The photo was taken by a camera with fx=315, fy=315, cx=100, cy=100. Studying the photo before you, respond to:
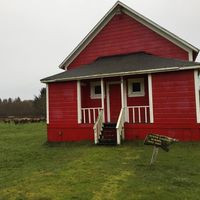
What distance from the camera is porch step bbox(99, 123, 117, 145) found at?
1334cm

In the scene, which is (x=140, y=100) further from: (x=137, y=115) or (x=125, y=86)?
(x=125, y=86)

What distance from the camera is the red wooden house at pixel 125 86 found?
43.0ft

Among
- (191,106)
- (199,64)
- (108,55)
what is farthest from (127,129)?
(108,55)

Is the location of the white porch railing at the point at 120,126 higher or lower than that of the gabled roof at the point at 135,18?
lower

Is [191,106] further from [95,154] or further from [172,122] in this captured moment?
[95,154]

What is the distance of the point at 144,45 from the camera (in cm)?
1656

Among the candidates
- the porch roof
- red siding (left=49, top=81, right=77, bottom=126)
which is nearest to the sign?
the porch roof

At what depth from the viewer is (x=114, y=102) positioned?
52.6ft

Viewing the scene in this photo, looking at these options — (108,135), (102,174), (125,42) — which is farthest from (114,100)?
(102,174)

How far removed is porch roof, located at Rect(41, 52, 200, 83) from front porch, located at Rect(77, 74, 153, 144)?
0.44 m

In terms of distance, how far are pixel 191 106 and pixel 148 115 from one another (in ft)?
8.38

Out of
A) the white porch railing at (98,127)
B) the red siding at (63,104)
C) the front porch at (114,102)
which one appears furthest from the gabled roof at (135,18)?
the white porch railing at (98,127)

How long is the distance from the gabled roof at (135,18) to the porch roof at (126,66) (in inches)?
50.0

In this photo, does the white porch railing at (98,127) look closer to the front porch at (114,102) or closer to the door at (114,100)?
the front porch at (114,102)
